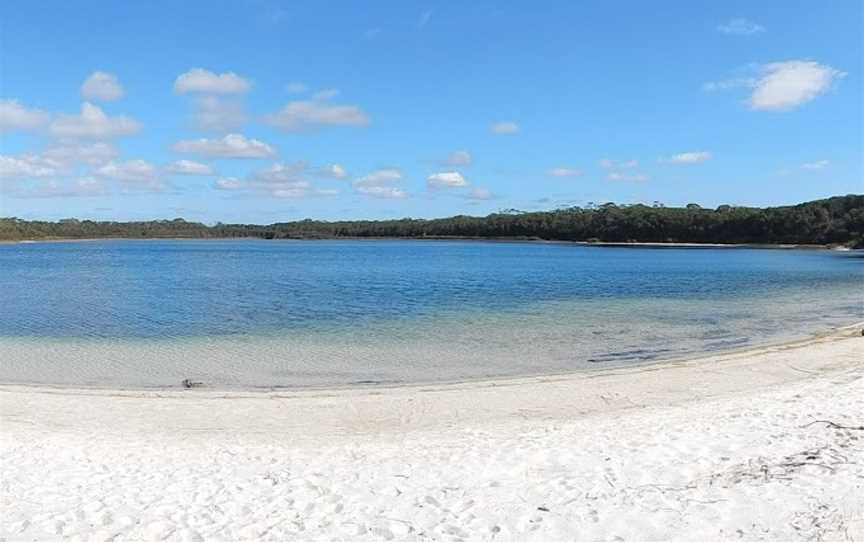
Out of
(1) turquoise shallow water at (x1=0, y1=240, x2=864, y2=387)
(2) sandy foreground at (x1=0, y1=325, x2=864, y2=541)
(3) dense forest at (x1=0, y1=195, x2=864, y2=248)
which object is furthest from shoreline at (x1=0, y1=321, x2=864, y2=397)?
(3) dense forest at (x1=0, y1=195, x2=864, y2=248)

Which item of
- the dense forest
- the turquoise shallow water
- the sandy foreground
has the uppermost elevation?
the dense forest

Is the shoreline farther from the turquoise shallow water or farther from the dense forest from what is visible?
the dense forest

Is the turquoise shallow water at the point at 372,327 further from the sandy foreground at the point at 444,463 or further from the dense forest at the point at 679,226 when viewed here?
the dense forest at the point at 679,226

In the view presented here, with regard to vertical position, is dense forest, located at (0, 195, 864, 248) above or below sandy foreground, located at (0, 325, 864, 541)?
above

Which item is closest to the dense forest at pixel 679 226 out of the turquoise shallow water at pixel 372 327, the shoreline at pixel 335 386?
the turquoise shallow water at pixel 372 327

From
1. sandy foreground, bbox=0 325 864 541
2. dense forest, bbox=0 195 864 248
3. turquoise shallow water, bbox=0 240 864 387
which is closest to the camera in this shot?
sandy foreground, bbox=0 325 864 541

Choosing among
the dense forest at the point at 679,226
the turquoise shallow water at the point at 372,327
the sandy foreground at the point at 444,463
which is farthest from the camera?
the dense forest at the point at 679,226

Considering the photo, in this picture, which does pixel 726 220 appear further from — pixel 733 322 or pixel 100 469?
pixel 100 469

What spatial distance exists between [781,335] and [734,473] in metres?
13.8

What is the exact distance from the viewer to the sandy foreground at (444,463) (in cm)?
548

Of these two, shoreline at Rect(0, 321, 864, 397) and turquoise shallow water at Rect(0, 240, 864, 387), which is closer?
shoreline at Rect(0, 321, 864, 397)

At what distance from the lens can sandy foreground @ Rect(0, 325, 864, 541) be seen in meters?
5.48

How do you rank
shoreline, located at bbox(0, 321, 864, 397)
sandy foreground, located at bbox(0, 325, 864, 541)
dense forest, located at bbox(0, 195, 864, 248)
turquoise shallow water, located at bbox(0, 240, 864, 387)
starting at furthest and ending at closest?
dense forest, located at bbox(0, 195, 864, 248) < turquoise shallow water, located at bbox(0, 240, 864, 387) < shoreline, located at bbox(0, 321, 864, 397) < sandy foreground, located at bbox(0, 325, 864, 541)

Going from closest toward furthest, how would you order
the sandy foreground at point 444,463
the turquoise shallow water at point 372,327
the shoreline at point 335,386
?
the sandy foreground at point 444,463 < the shoreline at point 335,386 < the turquoise shallow water at point 372,327
